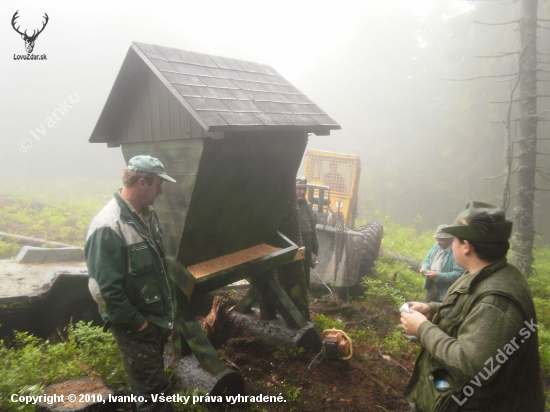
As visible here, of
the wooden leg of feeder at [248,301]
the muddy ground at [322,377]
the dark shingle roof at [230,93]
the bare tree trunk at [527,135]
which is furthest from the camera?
the bare tree trunk at [527,135]

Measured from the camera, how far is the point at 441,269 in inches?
200

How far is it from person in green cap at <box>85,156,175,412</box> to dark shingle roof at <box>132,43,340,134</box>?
29.3 inches

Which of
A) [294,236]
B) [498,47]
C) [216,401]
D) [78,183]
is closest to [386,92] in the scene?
[498,47]

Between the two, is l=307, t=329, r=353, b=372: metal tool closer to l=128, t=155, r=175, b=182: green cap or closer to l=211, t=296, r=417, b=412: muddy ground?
l=211, t=296, r=417, b=412: muddy ground

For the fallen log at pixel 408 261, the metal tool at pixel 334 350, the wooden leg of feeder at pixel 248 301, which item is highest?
the wooden leg of feeder at pixel 248 301

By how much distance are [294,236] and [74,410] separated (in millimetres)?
3249

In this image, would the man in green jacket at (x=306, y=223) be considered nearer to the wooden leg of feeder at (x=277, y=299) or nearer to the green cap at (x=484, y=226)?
the wooden leg of feeder at (x=277, y=299)

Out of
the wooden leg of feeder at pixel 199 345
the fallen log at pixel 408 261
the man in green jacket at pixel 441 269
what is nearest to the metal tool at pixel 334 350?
the wooden leg of feeder at pixel 199 345

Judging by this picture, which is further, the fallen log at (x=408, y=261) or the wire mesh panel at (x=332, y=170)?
the wire mesh panel at (x=332, y=170)

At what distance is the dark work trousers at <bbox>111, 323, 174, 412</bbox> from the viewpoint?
2.98 meters

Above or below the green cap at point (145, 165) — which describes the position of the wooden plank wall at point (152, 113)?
above

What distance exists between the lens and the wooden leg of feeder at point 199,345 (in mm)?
3598

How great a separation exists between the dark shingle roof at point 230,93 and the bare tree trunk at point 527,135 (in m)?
6.85

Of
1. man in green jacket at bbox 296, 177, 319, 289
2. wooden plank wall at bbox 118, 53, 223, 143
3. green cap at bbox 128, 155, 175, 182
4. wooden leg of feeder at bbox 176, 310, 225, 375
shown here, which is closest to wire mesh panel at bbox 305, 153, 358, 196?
man in green jacket at bbox 296, 177, 319, 289
